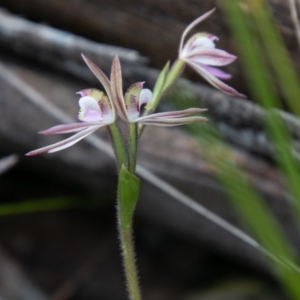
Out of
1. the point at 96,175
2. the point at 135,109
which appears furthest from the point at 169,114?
the point at 96,175

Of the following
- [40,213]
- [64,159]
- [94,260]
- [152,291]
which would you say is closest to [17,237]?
[40,213]

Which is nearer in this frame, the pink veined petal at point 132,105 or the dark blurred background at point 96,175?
the pink veined petal at point 132,105

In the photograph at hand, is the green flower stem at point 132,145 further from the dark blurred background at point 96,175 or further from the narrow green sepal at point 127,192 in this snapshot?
the dark blurred background at point 96,175

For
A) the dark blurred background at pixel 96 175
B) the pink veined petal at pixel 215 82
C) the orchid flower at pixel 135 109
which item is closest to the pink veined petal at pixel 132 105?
the orchid flower at pixel 135 109

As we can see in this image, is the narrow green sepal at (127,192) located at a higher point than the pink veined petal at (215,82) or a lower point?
lower

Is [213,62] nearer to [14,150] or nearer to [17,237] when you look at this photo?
[14,150]

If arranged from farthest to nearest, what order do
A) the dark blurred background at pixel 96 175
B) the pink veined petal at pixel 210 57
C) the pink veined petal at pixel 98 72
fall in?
the dark blurred background at pixel 96 175 → the pink veined petal at pixel 210 57 → the pink veined petal at pixel 98 72

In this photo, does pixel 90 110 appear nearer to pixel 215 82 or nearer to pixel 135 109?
pixel 135 109

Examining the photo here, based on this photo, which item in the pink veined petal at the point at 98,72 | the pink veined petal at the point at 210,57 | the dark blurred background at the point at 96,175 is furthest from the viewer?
the dark blurred background at the point at 96,175
